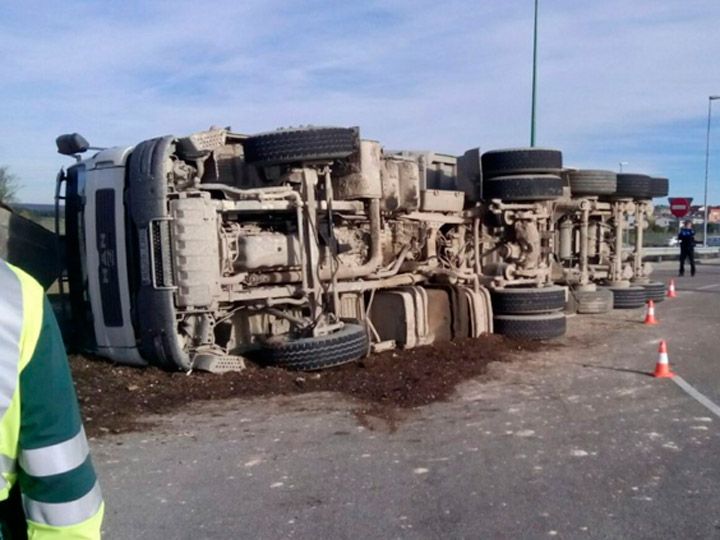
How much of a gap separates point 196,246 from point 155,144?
1.03m

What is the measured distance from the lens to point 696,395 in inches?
252

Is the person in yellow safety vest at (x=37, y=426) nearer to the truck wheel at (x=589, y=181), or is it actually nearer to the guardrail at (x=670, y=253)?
the truck wheel at (x=589, y=181)

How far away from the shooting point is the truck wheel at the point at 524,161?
9.49 metres

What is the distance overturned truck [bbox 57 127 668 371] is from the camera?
6.49 meters

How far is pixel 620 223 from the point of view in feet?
44.6

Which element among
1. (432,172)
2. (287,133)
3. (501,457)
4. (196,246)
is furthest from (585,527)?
(432,172)

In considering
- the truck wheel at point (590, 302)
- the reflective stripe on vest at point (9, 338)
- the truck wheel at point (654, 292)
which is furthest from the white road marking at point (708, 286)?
the reflective stripe on vest at point (9, 338)

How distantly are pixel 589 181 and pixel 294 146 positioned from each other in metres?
6.96

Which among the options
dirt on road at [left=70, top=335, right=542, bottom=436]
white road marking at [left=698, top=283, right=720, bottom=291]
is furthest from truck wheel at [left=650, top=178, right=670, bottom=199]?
dirt on road at [left=70, top=335, right=542, bottom=436]

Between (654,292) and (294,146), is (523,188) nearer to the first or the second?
(294,146)

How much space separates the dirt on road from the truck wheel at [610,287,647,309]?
21.3ft

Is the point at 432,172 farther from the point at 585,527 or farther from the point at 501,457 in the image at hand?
the point at 585,527

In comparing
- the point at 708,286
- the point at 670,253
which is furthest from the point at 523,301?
→ the point at 670,253

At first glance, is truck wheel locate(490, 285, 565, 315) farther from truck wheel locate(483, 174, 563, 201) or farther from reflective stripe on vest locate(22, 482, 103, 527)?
reflective stripe on vest locate(22, 482, 103, 527)
